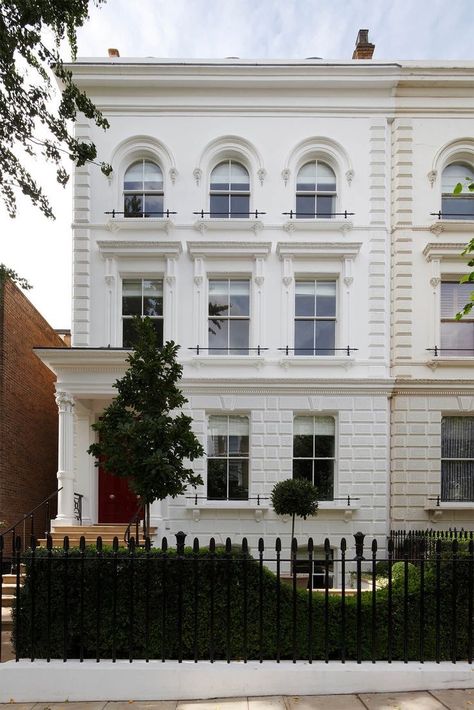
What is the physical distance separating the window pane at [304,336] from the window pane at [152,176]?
17.4ft

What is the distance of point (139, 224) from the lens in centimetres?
1312

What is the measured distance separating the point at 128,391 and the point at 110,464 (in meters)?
1.35

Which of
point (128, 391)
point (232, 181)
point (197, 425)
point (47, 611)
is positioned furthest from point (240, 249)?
point (47, 611)

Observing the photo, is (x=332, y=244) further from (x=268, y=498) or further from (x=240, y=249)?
(x=268, y=498)

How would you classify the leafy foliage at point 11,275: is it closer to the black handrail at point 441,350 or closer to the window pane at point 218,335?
the window pane at point 218,335

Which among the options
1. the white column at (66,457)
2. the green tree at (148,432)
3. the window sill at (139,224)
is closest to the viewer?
the green tree at (148,432)

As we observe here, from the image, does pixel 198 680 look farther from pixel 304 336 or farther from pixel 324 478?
pixel 304 336

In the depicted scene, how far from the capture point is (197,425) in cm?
1287

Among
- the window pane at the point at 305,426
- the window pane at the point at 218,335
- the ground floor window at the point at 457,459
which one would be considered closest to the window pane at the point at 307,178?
the window pane at the point at 218,335

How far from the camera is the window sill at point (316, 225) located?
43.0 ft

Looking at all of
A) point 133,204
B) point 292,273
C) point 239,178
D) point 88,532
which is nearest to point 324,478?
point 292,273

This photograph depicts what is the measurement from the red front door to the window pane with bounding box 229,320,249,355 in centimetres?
461

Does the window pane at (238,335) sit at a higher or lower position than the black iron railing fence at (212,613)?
higher

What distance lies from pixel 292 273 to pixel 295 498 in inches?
225
